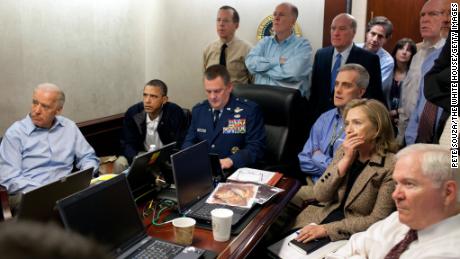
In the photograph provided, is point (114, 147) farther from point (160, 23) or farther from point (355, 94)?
point (355, 94)

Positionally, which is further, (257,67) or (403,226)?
(257,67)

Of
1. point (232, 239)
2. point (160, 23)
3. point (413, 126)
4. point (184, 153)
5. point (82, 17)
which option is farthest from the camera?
point (160, 23)

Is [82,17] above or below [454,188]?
above

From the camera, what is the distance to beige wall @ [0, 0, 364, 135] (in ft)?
9.75

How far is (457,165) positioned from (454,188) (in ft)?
0.26

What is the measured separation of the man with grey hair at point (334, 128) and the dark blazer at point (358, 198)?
40cm

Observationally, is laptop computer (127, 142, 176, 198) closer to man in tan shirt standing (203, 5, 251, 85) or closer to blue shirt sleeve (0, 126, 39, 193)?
blue shirt sleeve (0, 126, 39, 193)

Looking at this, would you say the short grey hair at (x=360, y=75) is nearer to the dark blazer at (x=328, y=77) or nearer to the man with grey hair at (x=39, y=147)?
the dark blazer at (x=328, y=77)

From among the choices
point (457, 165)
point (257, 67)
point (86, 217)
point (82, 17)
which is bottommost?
point (86, 217)

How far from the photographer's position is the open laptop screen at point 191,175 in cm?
176

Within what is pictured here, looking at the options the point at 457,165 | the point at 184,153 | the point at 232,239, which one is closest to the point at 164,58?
the point at 184,153

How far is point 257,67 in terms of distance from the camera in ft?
11.6

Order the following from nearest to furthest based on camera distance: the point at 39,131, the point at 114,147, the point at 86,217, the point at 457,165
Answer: the point at 86,217, the point at 457,165, the point at 39,131, the point at 114,147

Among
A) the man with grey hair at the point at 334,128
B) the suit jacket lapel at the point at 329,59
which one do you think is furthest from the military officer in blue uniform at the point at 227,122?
the suit jacket lapel at the point at 329,59
